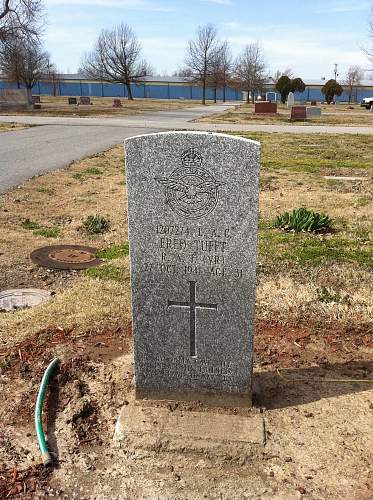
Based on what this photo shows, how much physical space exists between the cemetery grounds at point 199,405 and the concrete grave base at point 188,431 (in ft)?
0.12

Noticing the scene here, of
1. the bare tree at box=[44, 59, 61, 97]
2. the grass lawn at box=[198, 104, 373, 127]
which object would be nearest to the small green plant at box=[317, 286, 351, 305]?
the grass lawn at box=[198, 104, 373, 127]

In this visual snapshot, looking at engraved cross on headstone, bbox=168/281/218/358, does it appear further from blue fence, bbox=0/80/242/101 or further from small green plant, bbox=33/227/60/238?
blue fence, bbox=0/80/242/101

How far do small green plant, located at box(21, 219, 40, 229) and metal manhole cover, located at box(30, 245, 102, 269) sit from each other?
3.18ft

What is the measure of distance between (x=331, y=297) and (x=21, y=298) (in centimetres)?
285

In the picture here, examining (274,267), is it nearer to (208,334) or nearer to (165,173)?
(208,334)

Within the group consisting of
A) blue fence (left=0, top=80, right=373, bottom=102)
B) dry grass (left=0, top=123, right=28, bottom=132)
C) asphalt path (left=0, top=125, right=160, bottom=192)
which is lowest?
asphalt path (left=0, top=125, right=160, bottom=192)

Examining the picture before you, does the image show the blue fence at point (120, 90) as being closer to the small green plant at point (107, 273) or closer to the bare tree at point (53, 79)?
the bare tree at point (53, 79)

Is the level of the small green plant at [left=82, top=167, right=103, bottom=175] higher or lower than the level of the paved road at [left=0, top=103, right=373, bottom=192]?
lower

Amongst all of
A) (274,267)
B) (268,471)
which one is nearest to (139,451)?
(268,471)

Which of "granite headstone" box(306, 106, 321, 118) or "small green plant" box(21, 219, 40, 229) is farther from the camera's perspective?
"granite headstone" box(306, 106, 321, 118)

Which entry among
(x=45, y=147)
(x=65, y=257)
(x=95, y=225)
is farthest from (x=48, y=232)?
(x=45, y=147)

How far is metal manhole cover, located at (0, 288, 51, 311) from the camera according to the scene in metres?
4.46

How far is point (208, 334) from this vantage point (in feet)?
9.67

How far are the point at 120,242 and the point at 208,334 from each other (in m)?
3.46
